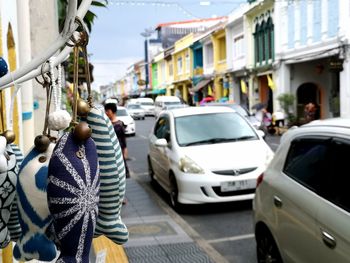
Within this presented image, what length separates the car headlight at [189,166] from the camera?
7070 mm

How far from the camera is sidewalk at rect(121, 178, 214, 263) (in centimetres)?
528

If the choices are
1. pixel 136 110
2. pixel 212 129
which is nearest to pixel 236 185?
pixel 212 129

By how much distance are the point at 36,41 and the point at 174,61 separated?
48.7m

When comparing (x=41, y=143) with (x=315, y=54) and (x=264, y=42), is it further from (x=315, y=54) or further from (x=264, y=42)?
(x=264, y=42)

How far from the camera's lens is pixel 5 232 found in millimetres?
1651

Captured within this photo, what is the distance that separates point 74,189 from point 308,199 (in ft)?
8.08

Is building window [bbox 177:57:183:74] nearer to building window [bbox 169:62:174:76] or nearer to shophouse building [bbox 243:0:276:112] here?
building window [bbox 169:62:174:76]

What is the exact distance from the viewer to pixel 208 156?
7266 millimetres

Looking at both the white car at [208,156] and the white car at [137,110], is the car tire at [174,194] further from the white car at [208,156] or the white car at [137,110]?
the white car at [137,110]

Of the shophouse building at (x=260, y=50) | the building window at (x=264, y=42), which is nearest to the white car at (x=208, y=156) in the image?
the shophouse building at (x=260, y=50)

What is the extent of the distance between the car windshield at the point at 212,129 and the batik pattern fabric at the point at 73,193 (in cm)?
633

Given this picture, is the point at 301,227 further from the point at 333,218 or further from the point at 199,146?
the point at 199,146

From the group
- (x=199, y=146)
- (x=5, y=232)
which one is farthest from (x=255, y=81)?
(x=5, y=232)

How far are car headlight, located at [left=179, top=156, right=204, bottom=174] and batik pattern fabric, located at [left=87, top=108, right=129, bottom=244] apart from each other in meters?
5.43
